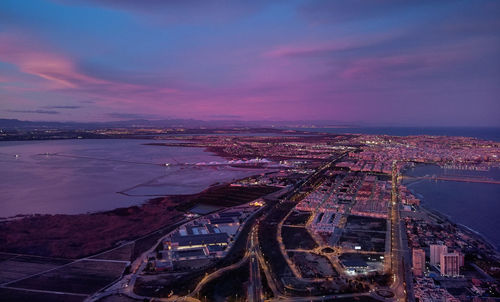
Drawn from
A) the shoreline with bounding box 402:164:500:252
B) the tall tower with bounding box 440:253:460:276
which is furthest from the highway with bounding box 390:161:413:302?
the shoreline with bounding box 402:164:500:252

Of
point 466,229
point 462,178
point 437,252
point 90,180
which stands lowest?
point 466,229

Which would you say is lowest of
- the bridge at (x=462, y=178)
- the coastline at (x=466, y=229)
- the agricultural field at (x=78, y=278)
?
the agricultural field at (x=78, y=278)

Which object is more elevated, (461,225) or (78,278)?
(461,225)

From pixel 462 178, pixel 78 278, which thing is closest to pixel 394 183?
pixel 462 178

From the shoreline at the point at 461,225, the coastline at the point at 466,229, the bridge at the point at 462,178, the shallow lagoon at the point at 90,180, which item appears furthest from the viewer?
the bridge at the point at 462,178

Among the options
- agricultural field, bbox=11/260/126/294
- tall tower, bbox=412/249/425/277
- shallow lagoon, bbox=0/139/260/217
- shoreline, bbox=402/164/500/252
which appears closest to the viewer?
agricultural field, bbox=11/260/126/294

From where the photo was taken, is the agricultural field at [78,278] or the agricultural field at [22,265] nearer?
the agricultural field at [78,278]

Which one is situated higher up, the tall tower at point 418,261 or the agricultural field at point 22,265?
the tall tower at point 418,261

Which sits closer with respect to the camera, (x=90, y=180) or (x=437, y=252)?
(x=437, y=252)

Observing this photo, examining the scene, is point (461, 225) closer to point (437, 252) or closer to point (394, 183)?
point (437, 252)

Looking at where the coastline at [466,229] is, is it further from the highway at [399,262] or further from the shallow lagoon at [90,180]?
the shallow lagoon at [90,180]

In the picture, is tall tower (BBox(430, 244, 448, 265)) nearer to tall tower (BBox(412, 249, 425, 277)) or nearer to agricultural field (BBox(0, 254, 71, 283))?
tall tower (BBox(412, 249, 425, 277))

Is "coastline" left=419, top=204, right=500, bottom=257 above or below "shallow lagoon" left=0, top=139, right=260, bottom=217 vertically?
below

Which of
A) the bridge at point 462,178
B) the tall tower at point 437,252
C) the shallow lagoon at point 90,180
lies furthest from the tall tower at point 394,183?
the shallow lagoon at point 90,180
